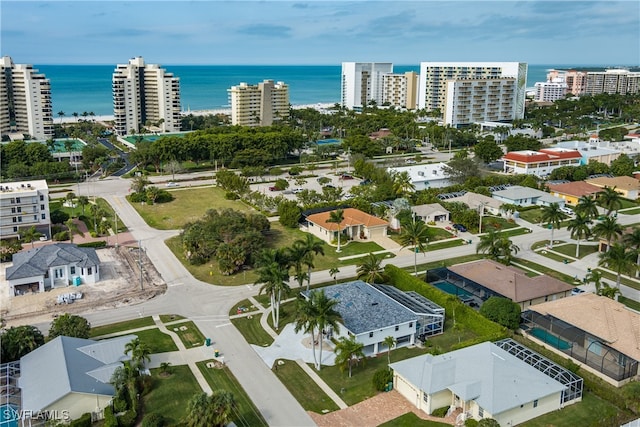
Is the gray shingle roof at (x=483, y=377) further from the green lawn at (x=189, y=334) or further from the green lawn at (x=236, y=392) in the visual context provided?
the green lawn at (x=189, y=334)

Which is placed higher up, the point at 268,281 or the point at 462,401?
the point at 268,281

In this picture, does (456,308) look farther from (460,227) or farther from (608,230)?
(460,227)

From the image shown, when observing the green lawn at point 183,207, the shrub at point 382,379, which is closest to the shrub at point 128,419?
the shrub at point 382,379

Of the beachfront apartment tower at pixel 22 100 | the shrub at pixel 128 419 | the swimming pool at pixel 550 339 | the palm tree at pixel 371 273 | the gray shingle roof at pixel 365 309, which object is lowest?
the shrub at pixel 128 419

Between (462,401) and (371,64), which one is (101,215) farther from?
(371,64)

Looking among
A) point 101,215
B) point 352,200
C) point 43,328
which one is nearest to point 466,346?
point 43,328

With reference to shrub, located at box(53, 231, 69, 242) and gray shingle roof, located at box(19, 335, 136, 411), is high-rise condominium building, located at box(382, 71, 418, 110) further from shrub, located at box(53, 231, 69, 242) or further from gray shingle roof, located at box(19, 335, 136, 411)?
gray shingle roof, located at box(19, 335, 136, 411)

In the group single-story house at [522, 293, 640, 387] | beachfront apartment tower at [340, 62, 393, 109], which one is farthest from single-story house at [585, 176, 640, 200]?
beachfront apartment tower at [340, 62, 393, 109]
